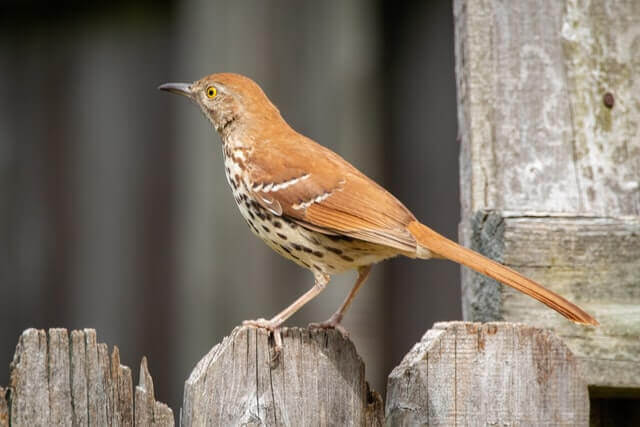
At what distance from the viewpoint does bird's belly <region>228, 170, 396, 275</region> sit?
3188 mm

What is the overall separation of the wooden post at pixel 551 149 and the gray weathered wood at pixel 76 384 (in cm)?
93

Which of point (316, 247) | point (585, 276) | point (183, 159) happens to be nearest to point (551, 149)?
point (585, 276)

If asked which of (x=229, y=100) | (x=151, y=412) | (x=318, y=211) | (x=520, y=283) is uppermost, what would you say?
(x=229, y=100)

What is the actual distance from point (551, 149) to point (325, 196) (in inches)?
32.1

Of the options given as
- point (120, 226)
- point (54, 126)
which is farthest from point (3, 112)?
point (120, 226)

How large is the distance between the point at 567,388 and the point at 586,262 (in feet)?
1.29

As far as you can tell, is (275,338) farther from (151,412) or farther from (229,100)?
(229,100)

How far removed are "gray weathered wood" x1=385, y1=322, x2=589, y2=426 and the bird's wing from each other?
846 mm

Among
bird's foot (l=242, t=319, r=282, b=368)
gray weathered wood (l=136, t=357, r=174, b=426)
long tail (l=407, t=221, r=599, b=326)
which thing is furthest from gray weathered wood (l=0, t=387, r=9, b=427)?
long tail (l=407, t=221, r=599, b=326)

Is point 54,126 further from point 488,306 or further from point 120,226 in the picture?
point 488,306

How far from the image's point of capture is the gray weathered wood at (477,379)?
212cm

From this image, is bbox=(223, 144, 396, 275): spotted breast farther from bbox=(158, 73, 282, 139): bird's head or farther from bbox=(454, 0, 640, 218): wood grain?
bbox=(454, 0, 640, 218): wood grain

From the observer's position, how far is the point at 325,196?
3191 mm

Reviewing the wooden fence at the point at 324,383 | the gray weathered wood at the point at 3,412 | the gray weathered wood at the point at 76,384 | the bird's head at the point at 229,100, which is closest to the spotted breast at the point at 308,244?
the bird's head at the point at 229,100
